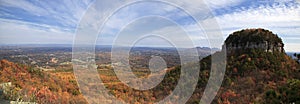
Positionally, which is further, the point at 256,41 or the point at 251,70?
the point at 256,41

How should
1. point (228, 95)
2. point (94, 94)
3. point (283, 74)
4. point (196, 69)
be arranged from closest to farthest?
point (94, 94)
point (228, 95)
point (283, 74)
point (196, 69)

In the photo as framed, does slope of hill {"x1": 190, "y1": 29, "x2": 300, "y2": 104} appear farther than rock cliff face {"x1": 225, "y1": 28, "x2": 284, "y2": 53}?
No

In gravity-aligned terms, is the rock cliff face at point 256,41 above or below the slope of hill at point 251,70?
above

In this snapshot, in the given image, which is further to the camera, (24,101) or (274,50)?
(274,50)

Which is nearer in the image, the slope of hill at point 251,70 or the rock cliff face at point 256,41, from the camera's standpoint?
the slope of hill at point 251,70

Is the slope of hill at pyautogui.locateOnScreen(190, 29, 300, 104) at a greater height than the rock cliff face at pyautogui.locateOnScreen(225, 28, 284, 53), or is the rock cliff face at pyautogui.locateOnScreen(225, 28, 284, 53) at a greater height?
the rock cliff face at pyautogui.locateOnScreen(225, 28, 284, 53)

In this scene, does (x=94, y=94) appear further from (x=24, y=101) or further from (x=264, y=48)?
(x=264, y=48)

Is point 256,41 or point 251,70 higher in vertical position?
point 256,41

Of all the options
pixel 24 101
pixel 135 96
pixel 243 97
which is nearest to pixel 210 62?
pixel 243 97
